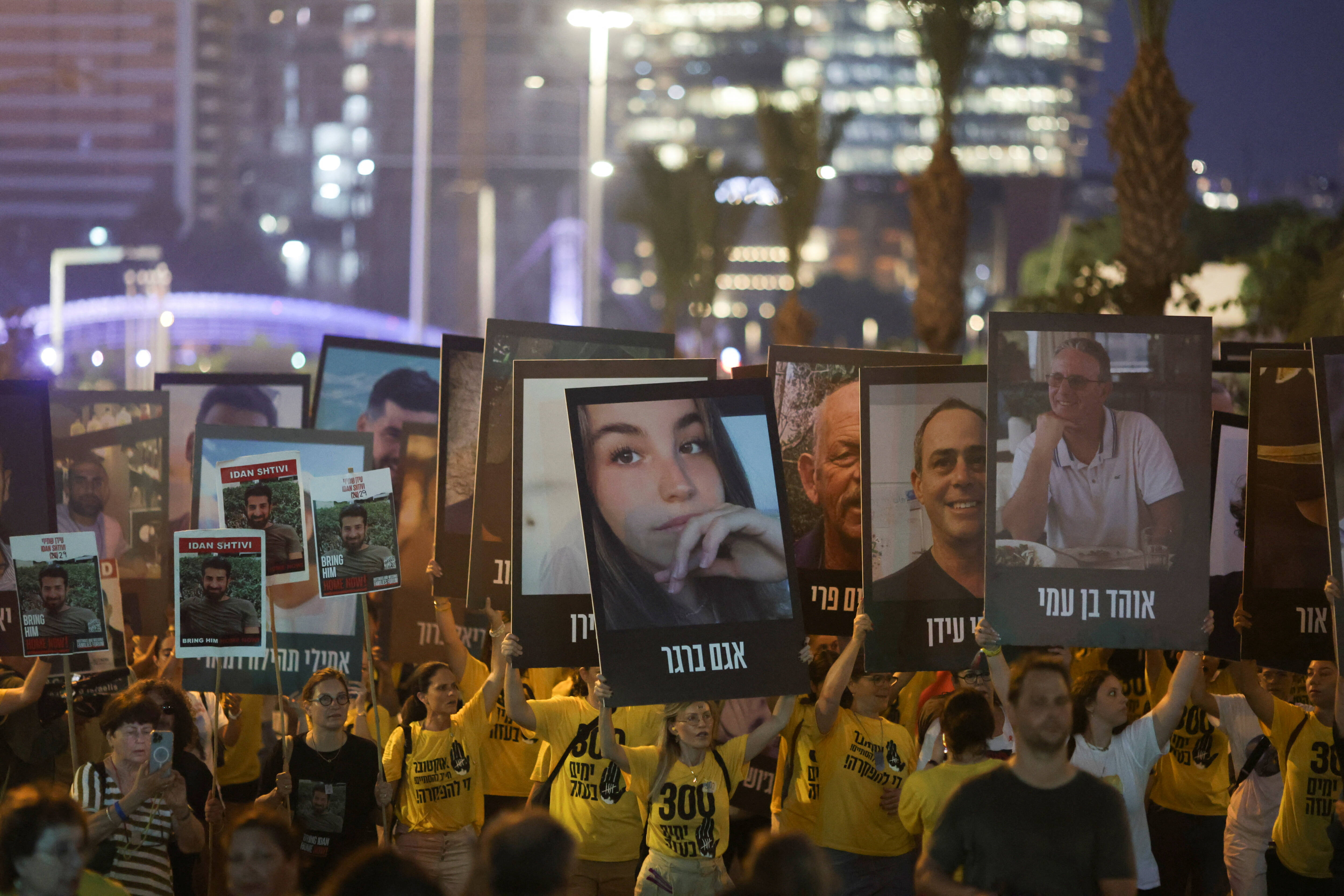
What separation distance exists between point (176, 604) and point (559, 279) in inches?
4888

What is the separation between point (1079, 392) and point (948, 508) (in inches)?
35.5

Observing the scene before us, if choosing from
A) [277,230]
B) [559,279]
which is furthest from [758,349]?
[277,230]

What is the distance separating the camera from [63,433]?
876cm

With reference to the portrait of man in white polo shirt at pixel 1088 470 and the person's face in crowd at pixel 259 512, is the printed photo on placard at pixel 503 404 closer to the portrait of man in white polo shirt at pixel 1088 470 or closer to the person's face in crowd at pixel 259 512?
the person's face in crowd at pixel 259 512

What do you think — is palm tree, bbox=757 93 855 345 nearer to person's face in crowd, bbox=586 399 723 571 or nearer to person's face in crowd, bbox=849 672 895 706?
person's face in crowd, bbox=849 672 895 706

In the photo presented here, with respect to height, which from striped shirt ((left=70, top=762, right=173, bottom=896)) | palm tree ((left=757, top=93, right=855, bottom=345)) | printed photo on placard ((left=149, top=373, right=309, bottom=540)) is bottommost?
striped shirt ((left=70, top=762, right=173, bottom=896))

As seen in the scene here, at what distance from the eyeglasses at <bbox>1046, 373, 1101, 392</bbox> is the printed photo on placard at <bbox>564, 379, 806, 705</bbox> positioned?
47.1 inches

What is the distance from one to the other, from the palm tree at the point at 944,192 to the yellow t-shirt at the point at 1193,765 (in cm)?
1617

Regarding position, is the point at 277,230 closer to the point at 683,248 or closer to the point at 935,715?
the point at 683,248

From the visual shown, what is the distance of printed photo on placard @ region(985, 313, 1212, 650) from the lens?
606cm

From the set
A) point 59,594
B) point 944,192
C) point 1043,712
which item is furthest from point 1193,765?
point 944,192

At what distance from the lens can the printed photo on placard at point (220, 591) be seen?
22.0 feet

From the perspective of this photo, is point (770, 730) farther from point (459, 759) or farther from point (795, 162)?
point (795, 162)

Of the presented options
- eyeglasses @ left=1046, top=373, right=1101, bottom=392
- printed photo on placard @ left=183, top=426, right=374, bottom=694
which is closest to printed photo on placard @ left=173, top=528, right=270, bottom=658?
printed photo on placard @ left=183, top=426, right=374, bottom=694
